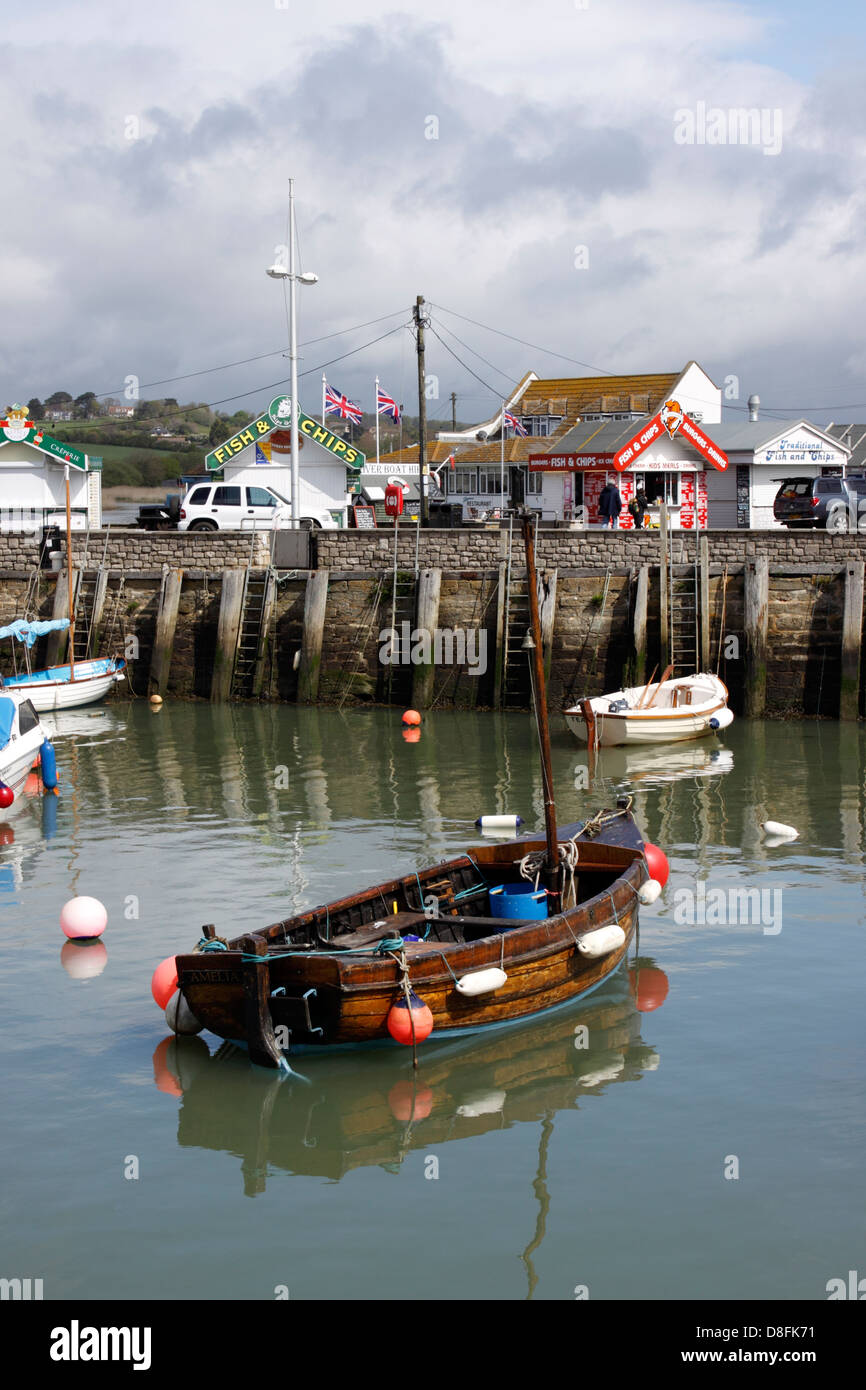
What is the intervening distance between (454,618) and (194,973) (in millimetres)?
19069

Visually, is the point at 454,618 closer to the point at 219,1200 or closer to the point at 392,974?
the point at 392,974

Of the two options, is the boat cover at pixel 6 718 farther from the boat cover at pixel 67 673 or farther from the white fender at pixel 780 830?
the white fender at pixel 780 830

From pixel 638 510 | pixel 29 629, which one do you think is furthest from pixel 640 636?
pixel 29 629

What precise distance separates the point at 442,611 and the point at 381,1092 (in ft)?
63.6

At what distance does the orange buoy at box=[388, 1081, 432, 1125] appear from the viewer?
8898 millimetres

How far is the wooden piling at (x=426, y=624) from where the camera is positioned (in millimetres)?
27047

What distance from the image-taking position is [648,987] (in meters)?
11.2

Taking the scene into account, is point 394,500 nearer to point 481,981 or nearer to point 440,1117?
point 481,981

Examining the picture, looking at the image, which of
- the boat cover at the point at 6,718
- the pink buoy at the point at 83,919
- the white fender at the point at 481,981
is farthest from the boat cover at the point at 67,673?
the white fender at the point at 481,981

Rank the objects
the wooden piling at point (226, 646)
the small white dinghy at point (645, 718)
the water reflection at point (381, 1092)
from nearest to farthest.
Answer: the water reflection at point (381, 1092) < the small white dinghy at point (645, 718) < the wooden piling at point (226, 646)

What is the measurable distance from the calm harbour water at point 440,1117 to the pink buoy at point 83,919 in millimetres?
222
